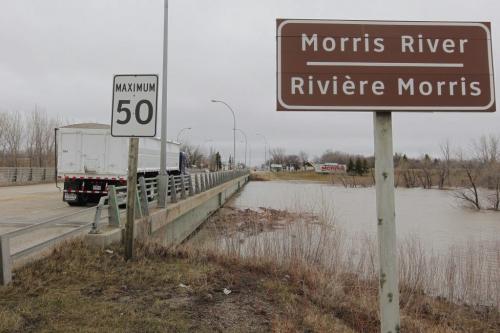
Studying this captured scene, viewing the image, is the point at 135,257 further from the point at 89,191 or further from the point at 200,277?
the point at 89,191

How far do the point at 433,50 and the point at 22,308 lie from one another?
4800mm

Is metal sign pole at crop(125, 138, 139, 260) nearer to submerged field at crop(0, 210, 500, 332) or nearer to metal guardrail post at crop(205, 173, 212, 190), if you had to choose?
submerged field at crop(0, 210, 500, 332)

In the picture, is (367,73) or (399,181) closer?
(367,73)

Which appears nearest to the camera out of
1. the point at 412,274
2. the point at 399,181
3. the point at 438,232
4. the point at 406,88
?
the point at 406,88

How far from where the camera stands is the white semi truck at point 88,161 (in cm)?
1614

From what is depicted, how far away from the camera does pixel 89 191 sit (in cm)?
1623

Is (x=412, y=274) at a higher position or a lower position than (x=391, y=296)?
lower

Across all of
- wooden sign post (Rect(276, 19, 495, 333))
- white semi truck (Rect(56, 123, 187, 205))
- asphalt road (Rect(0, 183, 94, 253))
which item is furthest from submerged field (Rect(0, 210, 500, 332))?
white semi truck (Rect(56, 123, 187, 205))

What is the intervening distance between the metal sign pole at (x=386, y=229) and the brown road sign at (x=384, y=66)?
0.74 ft

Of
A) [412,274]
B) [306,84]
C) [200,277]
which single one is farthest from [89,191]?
[306,84]

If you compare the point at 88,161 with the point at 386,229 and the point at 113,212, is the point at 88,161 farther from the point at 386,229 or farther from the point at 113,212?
the point at 386,229

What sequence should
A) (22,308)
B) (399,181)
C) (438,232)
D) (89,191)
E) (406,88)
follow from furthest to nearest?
(399,181) → (438,232) → (89,191) → (22,308) → (406,88)

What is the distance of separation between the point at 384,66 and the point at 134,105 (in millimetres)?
4488

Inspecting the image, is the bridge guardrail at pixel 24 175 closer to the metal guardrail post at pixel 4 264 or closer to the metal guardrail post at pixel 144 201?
the metal guardrail post at pixel 144 201
